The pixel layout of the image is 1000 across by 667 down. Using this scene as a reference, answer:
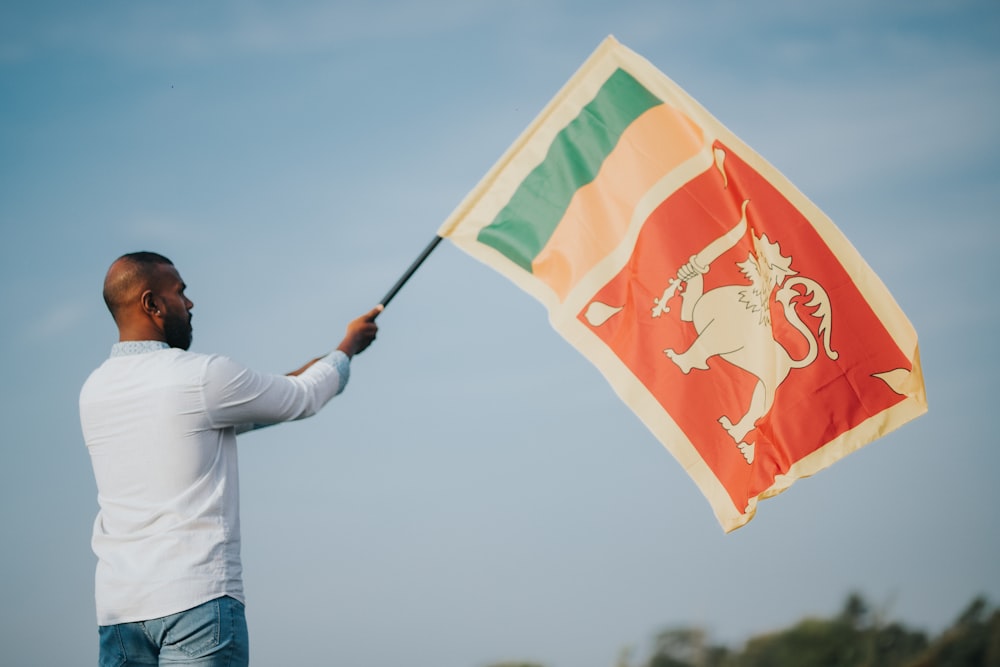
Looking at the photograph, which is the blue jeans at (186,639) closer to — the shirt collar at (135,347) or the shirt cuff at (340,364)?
the shirt collar at (135,347)

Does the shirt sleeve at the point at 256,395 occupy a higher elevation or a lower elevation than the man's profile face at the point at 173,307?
lower

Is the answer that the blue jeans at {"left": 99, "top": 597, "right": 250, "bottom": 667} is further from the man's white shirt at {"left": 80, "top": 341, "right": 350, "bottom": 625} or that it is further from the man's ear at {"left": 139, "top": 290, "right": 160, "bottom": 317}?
the man's ear at {"left": 139, "top": 290, "right": 160, "bottom": 317}

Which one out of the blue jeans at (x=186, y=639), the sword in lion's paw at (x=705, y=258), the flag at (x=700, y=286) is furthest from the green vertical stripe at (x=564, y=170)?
the blue jeans at (x=186, y=639)

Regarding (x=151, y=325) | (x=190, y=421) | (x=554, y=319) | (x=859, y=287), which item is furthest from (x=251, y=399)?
(x=859, y=287)

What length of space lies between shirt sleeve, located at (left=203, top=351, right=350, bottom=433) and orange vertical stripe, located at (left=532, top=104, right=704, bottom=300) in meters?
2.15

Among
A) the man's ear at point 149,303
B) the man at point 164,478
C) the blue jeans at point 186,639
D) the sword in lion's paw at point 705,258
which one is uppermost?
the sword in lion's paw at point 705,258

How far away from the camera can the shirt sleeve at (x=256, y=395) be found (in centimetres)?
367

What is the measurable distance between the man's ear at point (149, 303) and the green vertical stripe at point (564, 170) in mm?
2513

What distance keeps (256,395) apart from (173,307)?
0.52m

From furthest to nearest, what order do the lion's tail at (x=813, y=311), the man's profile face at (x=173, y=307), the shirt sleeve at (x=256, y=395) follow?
the lion's tail at (x=813, y=311) < the man's profile face at (x=173, y=307) < the shirt sleeve at (x=256, y=395)

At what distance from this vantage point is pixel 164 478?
3.58 metres

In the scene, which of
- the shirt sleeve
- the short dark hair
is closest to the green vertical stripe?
the shirt sleeve

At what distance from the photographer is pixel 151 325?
153 inches

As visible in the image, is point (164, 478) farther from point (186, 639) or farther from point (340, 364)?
point (340, 364)
